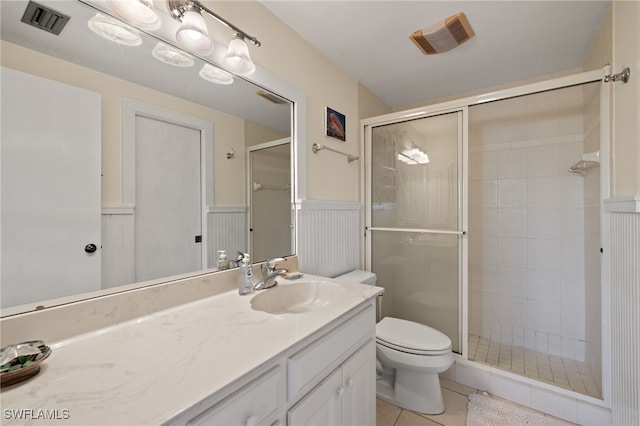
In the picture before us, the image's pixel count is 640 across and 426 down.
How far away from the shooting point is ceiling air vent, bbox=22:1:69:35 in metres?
0.77

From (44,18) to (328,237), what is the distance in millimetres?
1616

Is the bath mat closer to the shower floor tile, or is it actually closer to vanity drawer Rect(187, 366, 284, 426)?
the shower floor tile

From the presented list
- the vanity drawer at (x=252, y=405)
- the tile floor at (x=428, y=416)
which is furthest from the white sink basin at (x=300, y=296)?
the tile floor at (x=428, y=416)

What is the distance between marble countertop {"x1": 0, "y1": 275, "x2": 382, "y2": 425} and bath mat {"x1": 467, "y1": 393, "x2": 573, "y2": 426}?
1.32m

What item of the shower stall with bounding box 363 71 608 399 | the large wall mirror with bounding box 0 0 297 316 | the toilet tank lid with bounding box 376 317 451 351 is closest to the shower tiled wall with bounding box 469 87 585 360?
the shower stall with bounding box 363 71 608 399

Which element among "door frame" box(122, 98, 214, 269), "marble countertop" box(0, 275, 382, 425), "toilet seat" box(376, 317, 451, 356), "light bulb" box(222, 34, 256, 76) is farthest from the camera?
"toilet seat" box(376, 317, 451, 356)

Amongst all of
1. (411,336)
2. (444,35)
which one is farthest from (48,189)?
(444,35)

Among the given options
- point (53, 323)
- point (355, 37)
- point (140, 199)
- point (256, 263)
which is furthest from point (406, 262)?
point (53, 323)

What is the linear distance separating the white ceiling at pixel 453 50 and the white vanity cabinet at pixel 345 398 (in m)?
1.77

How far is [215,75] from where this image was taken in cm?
124

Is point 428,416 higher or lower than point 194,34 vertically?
lower

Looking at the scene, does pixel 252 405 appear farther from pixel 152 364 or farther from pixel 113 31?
pixel 113 31

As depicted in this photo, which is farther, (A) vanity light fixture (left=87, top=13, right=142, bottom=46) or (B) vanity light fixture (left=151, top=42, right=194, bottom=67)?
(B) vanity light fixture (left=151, top=42, right=194, bottom=67)

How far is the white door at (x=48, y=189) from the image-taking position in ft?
2.39
